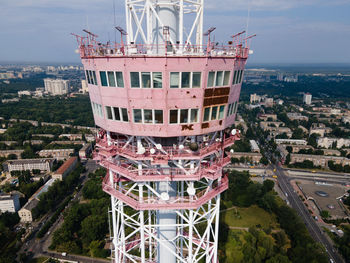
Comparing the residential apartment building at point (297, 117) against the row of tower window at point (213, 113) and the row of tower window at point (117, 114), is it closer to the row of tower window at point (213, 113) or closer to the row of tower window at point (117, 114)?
the row of tower window at point (213, 113)

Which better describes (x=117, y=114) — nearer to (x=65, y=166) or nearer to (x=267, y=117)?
(x=65, y=166)

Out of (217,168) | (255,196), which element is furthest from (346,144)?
(217,168)

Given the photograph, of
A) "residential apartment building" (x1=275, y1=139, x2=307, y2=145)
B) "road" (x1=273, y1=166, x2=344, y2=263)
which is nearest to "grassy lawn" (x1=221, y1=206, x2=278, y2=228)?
"road" (x1=273, y1=166, x2=344, y2=263)

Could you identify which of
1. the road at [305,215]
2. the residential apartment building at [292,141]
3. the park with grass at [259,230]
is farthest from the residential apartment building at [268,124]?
the park with grass at [259,230]

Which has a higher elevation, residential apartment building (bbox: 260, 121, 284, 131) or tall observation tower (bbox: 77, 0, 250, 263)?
tall observation tower (bbox: 77, 0, 250, 263)

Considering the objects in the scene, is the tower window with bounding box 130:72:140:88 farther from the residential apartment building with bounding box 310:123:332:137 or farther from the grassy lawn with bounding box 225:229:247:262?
the residential apartment building with bounding box 310:123:332:137

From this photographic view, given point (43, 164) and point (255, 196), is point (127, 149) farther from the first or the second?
point (43, 164)
